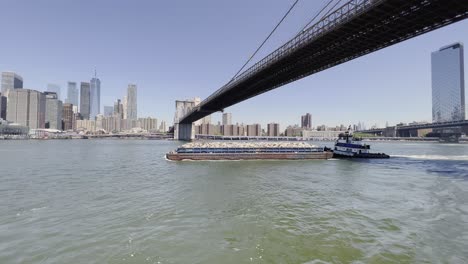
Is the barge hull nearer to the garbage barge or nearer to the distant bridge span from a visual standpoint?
the garbage barge

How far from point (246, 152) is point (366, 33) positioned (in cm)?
2575

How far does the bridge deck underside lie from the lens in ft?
91.3

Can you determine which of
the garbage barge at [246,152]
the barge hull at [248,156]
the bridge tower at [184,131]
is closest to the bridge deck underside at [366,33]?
the garbage barge at [246,152]

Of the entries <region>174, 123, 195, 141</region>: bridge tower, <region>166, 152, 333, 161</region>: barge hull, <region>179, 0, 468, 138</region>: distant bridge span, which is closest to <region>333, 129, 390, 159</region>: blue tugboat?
<region>166, 152, 333, 161</region>: barge hull

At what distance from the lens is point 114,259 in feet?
27.1

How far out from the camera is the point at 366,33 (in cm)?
3481

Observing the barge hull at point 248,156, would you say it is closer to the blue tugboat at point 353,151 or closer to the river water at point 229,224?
the blue tugboat at point 353,151

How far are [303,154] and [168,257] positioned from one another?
38980mm

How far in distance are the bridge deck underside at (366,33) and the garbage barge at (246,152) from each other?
16429 millimetres

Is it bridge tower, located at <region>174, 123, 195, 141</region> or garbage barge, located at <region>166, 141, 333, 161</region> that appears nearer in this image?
garbage barge, located at <region>166, 141, 333, 161</region>

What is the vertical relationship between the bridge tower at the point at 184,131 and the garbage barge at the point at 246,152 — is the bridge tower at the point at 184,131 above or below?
above

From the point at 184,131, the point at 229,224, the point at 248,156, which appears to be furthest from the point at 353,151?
the point at 184,131

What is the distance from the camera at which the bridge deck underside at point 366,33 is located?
91.3 ft

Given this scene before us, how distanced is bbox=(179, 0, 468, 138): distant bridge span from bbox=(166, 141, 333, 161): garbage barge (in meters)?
16.4
